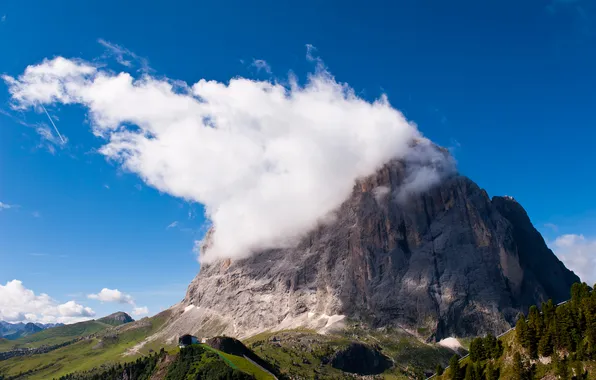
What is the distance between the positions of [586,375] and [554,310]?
34471mm

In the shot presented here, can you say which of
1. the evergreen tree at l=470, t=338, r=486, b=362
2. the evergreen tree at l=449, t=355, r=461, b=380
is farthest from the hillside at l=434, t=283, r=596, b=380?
the evergreen tree at l=470, t=338, r=486, b=362

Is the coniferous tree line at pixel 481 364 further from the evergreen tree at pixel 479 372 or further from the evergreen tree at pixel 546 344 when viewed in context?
the evergreen tree at pixel 546 344

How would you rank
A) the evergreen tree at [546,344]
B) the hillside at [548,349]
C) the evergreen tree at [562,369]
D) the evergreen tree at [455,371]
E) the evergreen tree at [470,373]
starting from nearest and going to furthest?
the evergreen tree at [562,369]
the hillside at [548,349]
the evergreen tree at [546,344]
the evergreen tree at [470,373]
the evergreen tree at [455,371]

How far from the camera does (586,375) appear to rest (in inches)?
5138

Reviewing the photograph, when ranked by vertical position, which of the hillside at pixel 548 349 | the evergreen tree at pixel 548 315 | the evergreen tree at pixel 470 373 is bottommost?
the evergreen tree at pixel 470 373

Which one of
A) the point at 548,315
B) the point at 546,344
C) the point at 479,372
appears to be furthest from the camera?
the point at 479,372

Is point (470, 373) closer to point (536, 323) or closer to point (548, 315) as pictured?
point (536, 323)

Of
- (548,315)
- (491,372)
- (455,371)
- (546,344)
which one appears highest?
(548,315)

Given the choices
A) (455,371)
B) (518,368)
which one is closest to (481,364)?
(455,371)

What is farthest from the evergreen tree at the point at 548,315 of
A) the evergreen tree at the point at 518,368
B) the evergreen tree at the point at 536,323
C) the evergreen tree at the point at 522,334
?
the evergreen tree at the point at 518,368

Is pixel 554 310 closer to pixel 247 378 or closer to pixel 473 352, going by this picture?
pixel 473 352

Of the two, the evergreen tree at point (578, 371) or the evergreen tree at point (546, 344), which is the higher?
the evergreen tree at point (546, 344)

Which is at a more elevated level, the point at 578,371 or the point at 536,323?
the point at 536,323

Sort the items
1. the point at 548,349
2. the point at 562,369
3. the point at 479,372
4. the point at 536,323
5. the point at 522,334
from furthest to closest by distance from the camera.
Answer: the point at 479,372 → the point at 536,323 → the point at 522,334 → the point at 548,349 → the point at 562,369
